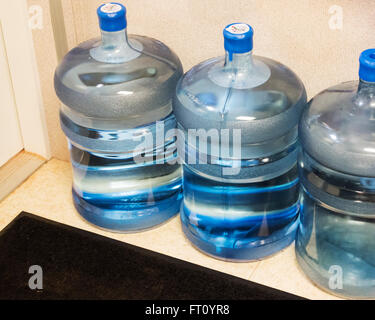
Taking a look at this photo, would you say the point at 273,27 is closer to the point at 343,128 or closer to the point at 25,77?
the point at 343,128

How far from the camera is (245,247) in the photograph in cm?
111

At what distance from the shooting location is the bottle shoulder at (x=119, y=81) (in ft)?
3.49

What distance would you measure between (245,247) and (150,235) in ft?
0.68

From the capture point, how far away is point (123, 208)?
1.19 meters

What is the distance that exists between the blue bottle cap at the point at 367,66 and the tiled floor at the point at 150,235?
0.39 meters

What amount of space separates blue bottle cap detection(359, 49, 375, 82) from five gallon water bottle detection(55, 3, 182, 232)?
35 centimetres

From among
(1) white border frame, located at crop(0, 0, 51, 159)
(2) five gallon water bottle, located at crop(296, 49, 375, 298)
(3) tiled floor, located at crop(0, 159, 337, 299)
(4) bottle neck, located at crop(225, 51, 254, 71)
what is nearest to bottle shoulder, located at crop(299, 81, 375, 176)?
(2) five gallon water bottle, located at crop(296, 49, 375, 298)

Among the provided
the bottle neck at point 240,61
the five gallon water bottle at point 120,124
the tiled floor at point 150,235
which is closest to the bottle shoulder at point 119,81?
the five gallon water bottle at point 120,124

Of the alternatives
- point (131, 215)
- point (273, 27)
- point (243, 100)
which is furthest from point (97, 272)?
point (273, 27)
